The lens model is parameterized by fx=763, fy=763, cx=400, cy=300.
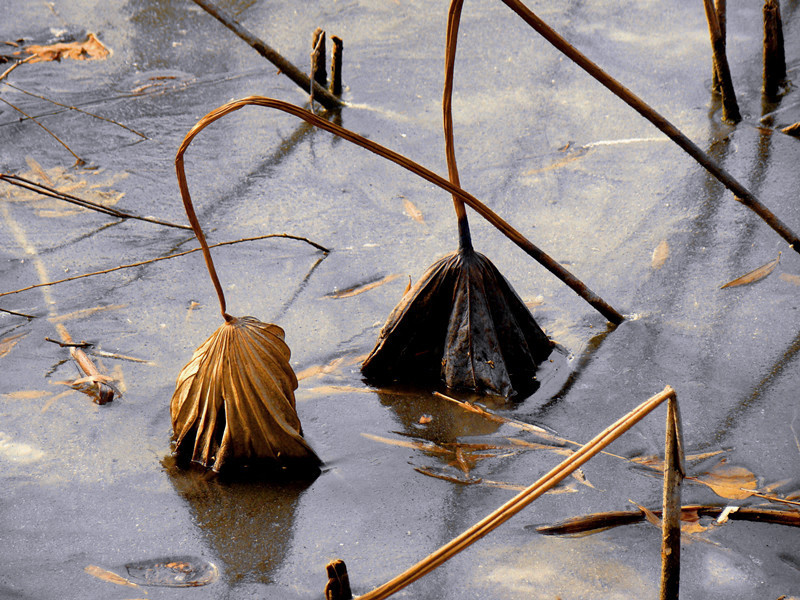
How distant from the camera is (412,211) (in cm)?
268

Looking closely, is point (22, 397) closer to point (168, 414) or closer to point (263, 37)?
point (168, 414)

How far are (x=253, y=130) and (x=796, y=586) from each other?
2.54 metres

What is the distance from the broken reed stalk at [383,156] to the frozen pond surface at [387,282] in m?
0.20

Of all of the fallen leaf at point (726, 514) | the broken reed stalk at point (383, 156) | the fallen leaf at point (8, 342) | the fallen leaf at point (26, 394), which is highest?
the broken reed stalk at point (383, 156)

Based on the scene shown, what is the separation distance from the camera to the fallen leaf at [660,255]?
2.35 metres

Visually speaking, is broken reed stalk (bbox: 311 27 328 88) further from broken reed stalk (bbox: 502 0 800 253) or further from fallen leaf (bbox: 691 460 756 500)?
fallen leaf (bbox: 691 460 756 500)

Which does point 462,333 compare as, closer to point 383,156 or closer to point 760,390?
point 383,156

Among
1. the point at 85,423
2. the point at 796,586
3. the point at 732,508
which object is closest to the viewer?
the point at 796,586

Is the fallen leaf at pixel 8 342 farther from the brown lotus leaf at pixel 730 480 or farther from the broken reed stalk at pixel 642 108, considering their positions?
the brown lotus leaf at pixel 730 480

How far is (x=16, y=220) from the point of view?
268cm

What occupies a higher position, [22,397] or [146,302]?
[146,302]

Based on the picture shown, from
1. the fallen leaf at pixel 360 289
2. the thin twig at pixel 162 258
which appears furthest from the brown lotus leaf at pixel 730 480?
the thin twig at pixel 162 258

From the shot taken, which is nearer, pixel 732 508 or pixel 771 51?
pixel 732 508

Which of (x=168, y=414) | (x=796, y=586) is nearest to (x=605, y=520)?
(x=796, y=586)
